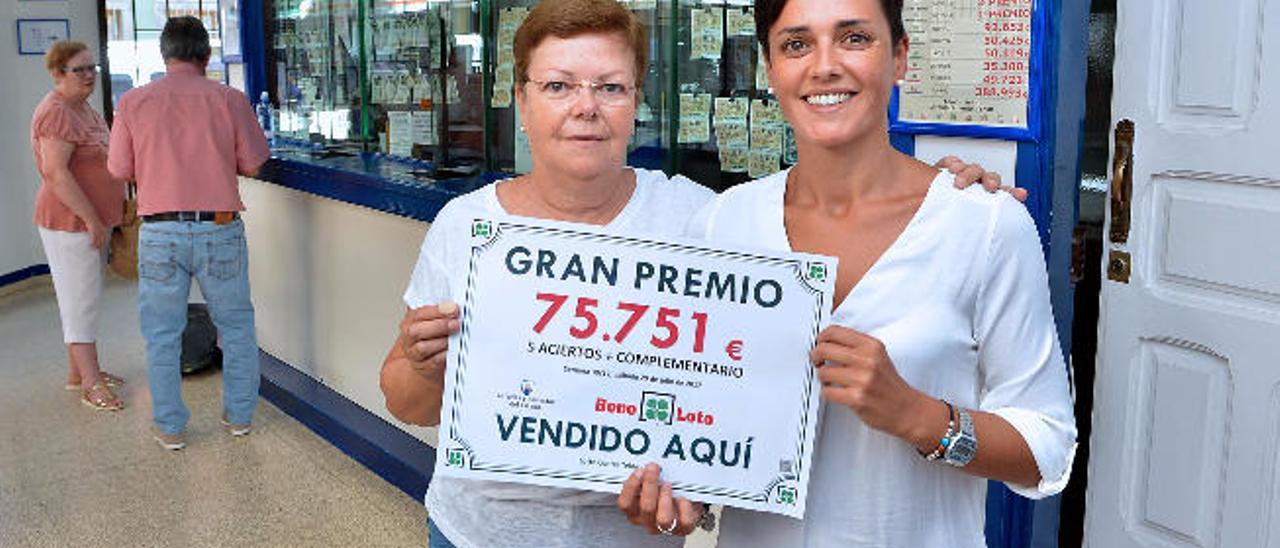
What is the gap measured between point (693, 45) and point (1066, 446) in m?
2.31

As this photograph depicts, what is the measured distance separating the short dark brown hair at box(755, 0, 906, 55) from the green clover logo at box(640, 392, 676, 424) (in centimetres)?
39

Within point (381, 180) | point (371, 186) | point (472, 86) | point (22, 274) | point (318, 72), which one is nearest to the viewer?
point (381, 180)

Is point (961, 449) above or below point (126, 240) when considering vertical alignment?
above

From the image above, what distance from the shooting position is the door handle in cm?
234

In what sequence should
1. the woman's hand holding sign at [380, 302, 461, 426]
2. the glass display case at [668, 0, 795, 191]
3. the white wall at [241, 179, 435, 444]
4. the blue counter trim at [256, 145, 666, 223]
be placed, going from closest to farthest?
the woman's hand holding sign at [380, 302, 461, 426] → the glass display case at [668, 0, 795, 191] → the blue counter trim at [256, 145, 666, 223] → the white wall at [241, 179, 435, 444]

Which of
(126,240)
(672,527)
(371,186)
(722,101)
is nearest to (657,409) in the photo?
(672,527)

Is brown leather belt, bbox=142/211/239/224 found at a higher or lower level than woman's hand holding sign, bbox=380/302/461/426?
lower

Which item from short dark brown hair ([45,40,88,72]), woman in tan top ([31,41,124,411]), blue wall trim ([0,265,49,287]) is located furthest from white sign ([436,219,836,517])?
blue wall trim ([0,265,49,287])

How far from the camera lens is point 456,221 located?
155cm

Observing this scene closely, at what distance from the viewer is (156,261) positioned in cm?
461

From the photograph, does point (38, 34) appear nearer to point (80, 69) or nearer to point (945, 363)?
point (80, 69)

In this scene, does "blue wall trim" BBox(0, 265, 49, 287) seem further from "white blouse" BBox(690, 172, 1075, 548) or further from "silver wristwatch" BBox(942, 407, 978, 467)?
"silver wristwatch" BBox(942, 407, 978, 467)

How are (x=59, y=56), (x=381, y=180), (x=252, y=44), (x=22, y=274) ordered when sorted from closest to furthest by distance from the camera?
(x=381, y=180) < (x=59, y=56) < (x=252, y=44) < (x=22, y=274)

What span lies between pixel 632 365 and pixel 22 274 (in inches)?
316
